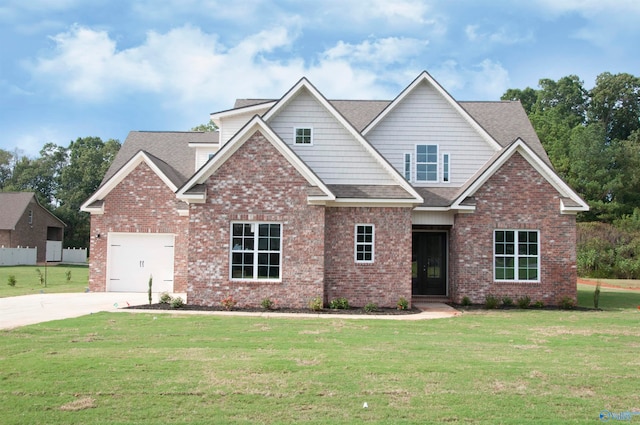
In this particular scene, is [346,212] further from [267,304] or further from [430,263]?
[430,263]

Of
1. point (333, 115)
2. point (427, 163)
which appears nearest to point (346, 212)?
point (333, 115)

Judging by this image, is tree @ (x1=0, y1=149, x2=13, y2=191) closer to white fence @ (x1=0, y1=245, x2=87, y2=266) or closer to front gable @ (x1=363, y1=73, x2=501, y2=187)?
white fence @ (x1=0, y1=245, x2=87, y2=266)

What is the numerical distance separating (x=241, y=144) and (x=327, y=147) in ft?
10.1

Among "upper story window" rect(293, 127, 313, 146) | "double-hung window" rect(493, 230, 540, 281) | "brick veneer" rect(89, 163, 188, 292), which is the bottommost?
"double-hung window" rect(493, 230, 540, 281)

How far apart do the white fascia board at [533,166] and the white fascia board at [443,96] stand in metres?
1.77

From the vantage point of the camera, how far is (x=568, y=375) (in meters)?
8.66

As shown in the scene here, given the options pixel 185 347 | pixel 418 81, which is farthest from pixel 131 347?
pixel 418 81

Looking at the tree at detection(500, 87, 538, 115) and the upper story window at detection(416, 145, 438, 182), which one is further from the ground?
the tree at detection(500, 87, 538, 115)

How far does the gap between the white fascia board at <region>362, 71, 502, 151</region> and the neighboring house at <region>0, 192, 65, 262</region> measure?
40.4 metres

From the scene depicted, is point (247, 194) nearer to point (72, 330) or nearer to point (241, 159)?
point (241, 159)

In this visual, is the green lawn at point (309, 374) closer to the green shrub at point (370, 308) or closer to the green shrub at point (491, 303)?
the green shrub at point (370, 308)

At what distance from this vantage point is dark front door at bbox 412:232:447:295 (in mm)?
21719

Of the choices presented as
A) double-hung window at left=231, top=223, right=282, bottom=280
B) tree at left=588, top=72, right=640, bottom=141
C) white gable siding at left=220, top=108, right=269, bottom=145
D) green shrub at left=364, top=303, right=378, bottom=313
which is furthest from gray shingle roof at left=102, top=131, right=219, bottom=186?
tree at left=588, top=72, right=640, bottom=141

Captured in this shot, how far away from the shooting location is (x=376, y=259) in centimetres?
1789
